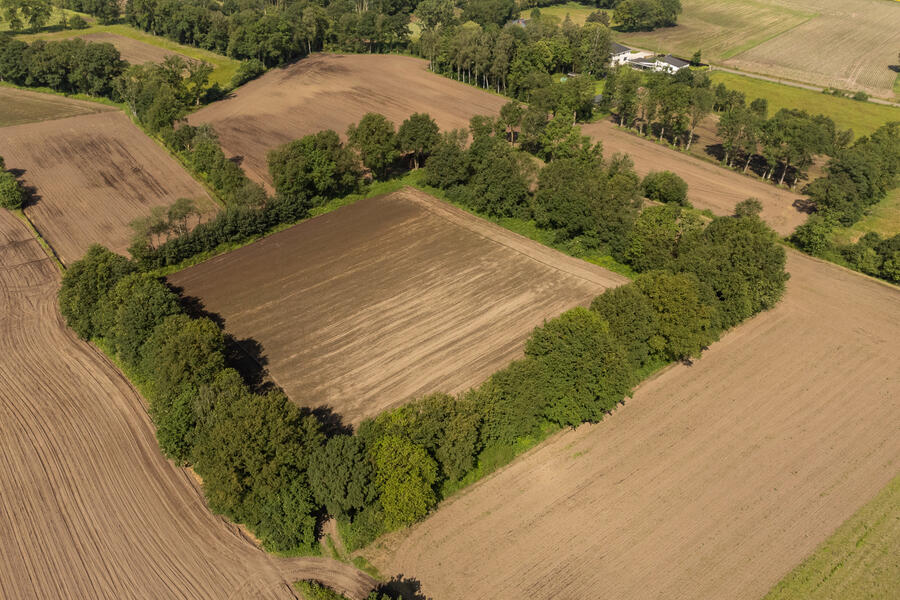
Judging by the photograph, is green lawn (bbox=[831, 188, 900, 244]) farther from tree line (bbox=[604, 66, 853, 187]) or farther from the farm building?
the farm building

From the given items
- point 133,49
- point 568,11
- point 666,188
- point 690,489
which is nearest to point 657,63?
point 666,188

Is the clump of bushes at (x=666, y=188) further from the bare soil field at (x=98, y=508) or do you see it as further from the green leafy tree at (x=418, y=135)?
the bare soil field at (x=98, y=508)

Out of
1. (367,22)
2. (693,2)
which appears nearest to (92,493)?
(367,22)

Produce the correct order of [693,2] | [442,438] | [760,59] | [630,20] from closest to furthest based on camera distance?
[442,438]
[760,59]
[630,20]
[693,2]

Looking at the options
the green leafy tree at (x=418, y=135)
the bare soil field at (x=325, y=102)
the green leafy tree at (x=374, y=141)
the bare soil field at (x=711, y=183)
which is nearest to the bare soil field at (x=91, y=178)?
the bare soil field at (x=325, y=102)

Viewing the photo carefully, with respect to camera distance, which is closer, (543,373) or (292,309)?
(543,373)

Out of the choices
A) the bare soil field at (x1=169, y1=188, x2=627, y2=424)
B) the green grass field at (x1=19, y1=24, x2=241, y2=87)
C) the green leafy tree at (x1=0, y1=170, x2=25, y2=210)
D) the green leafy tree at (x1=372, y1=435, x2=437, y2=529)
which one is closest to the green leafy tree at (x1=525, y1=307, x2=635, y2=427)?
the bare soil field at (x1=169, y1=188, x2=627, y2=424)

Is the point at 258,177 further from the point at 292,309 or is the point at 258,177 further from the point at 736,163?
the point at 736,163
